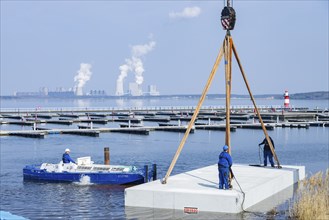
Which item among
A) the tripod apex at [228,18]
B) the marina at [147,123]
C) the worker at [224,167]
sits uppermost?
the tripod apex at [228,18]

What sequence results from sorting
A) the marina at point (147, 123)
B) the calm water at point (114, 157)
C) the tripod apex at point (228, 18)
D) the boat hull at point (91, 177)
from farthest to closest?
1. the marina at point (147, 123)
2. the boat hull at point (91, 177)
3. the calm water at point (114, 157)
4. the tripod apex at point (228, 18)

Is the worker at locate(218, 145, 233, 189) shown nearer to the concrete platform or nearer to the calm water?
the concrete platform

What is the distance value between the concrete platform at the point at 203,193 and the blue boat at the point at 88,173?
400 cm

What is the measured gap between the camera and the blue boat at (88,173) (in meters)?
26.7

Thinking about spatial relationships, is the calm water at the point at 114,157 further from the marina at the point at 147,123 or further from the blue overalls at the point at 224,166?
the blue overalls at the point at 224,166

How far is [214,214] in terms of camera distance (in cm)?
1862

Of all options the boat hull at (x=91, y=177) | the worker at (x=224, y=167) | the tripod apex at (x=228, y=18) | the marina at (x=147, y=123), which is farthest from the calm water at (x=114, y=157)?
the tripod apex at (x=228, y=18)

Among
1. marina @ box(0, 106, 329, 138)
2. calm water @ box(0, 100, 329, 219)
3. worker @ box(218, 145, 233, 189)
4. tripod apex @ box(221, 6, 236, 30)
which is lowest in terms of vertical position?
calm water @ box(0, 100, 329, 219)

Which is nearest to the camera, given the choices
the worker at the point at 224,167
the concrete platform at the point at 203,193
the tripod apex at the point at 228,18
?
the concrete platform at the point at 203,193

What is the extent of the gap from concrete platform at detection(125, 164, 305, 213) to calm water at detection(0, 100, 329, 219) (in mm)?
442

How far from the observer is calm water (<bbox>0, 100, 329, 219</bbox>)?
2198 cm

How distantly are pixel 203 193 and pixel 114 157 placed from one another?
26.9 m

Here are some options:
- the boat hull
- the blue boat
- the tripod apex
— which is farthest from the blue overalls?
the boat hull

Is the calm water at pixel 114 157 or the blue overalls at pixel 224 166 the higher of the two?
the blue overalls at pixel 224 166
